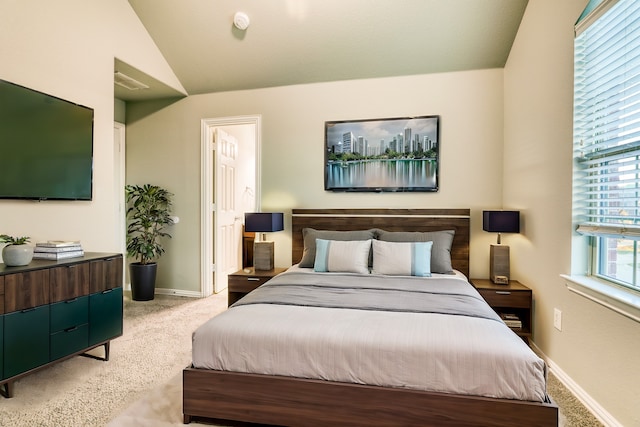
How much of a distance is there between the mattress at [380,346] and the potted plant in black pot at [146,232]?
258 centimetres

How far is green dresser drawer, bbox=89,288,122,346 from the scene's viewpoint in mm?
2480

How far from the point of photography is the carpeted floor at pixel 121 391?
6.17ft

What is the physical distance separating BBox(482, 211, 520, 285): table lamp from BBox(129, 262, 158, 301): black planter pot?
3.78 metres

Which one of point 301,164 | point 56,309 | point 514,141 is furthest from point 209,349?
point 514,141

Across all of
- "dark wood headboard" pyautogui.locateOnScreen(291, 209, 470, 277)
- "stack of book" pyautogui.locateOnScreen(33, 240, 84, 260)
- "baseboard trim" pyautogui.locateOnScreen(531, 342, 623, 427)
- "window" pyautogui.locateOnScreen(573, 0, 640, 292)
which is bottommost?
"baseboard trim" pyautogui.locateOnScreen(531, 342, 623, 427)

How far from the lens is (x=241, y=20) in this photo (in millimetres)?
3365

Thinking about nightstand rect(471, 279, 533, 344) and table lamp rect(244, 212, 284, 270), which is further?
table lamp rect(244, 212, 284, 270)

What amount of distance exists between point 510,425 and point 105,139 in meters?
3.68

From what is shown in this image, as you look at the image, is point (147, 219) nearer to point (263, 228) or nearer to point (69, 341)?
point (263, 228)

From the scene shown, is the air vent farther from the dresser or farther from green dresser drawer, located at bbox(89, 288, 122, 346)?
green dresser drawer, located at bbox(89, 288, 122, 346)

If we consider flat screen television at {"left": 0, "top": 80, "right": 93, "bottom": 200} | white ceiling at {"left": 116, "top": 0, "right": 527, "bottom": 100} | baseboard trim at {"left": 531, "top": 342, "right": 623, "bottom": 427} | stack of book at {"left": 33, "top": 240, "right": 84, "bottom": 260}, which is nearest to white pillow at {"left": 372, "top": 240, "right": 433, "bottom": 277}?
baseboard trim at {"left": 531, "top": 342, "right": 623, "bottom": 427}

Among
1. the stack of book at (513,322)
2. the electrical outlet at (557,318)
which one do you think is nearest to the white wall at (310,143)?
the stack of book at (513,322)

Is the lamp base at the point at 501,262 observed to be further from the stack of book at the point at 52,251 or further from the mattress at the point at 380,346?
the stack of book at the point at 52,251

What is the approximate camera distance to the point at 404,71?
3.66 meters
